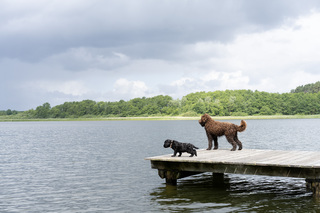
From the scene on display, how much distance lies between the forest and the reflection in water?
125987 mm

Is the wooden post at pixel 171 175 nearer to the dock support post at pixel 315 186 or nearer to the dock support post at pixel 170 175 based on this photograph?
the dock support post at pixel 170 175

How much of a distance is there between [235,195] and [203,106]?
13301cm

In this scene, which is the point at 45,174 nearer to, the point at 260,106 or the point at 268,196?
the point at 268,196

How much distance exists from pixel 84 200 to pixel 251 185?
6.02 meters

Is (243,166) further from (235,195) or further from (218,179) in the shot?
(218,179)

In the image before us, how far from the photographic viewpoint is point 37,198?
38.6 feet

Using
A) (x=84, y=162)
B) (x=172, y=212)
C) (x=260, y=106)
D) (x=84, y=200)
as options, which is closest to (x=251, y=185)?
(x=172, y=212)

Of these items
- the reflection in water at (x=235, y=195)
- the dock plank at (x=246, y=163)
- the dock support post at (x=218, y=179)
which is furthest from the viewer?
the dock support post at (x=218, y=179)

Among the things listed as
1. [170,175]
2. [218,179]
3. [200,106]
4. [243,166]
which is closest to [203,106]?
[200,106]

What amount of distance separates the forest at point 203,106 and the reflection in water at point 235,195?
125987mm

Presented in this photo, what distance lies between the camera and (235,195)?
38.1ft

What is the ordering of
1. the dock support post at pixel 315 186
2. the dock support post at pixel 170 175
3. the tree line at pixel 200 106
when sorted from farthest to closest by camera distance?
the tree line at pixel 200 106
the dock support post at pixel 170 175
the dock support post at pixel 315 186

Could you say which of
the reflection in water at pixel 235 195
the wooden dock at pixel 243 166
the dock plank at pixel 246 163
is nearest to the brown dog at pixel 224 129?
the wooden dock at pixel 243 166

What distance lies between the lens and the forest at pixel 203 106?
142 meters
